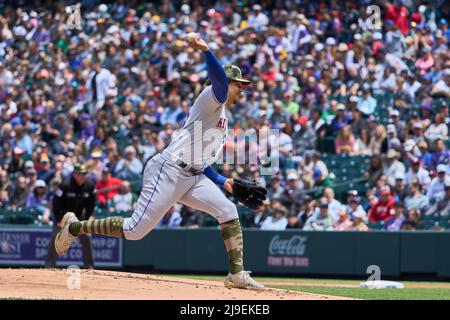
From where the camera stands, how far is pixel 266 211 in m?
17.6

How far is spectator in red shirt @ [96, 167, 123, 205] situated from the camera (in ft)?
61.1

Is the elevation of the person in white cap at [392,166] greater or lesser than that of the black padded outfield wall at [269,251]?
greater

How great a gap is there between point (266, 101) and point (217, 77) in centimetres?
1061

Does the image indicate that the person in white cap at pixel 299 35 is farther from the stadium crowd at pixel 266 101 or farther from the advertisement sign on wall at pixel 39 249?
the advertisement sign on wall at pixel 39 249

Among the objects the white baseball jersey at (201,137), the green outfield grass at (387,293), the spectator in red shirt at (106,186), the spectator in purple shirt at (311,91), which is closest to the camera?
the white baseball jersey at (201,137)

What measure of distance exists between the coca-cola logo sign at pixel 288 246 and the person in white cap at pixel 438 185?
2151 millimetres

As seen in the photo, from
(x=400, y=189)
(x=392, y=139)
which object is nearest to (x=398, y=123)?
(x=392, y=139)

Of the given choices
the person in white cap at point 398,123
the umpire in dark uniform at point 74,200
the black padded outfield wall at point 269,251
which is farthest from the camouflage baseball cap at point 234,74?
the person in white cap at point 398,123

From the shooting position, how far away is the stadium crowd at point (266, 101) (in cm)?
1759

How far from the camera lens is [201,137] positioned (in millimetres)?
9703

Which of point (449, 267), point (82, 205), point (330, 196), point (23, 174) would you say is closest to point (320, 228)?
point (330, 196)

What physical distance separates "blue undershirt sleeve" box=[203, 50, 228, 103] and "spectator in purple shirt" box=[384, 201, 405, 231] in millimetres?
7830

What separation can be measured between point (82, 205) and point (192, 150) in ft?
19.2

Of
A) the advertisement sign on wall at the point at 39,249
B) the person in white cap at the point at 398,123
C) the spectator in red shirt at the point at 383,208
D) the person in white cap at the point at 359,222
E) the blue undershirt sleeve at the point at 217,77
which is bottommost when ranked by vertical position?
Result: the advertisement sign on wall at the point at 39,249
